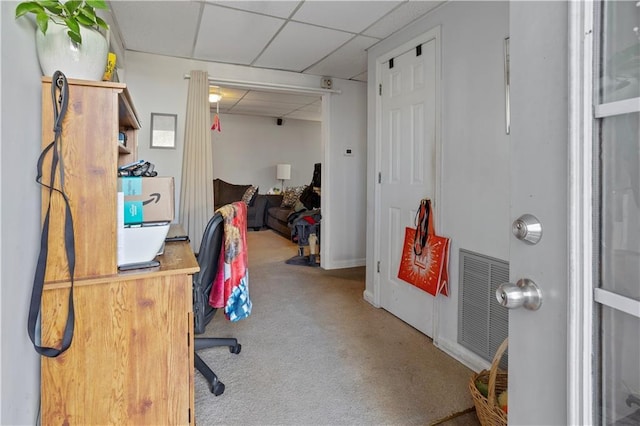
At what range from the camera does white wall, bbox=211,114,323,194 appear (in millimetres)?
7496

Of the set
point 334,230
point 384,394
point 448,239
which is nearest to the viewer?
point 384,394

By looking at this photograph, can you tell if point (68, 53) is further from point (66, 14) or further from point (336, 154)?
point (336, 154)

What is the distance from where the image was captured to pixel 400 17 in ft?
8.48

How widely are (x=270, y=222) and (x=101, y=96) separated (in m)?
5.99

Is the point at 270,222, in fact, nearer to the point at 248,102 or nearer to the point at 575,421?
→ the point at 248,102

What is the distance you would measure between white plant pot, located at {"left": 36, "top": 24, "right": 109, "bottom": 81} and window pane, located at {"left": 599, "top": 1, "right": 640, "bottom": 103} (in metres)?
1.37

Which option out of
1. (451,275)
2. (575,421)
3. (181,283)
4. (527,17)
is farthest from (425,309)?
(527,17)

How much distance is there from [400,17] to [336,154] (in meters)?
1.82

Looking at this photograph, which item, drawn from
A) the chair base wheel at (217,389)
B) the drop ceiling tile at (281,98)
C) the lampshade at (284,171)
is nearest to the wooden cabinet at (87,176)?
the chair base wheel at (217,389)

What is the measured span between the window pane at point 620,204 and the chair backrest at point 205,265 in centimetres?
152

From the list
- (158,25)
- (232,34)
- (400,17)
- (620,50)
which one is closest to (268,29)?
(232,34)

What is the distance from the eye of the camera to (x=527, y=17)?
2.18 ft

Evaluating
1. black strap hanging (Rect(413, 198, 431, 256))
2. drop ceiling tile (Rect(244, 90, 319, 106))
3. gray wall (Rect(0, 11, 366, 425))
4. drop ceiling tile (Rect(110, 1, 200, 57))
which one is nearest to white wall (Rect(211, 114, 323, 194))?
drop ceiling tile (Rect(244, 90, 319, 106))

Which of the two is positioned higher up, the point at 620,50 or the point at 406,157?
the point at 406,157
